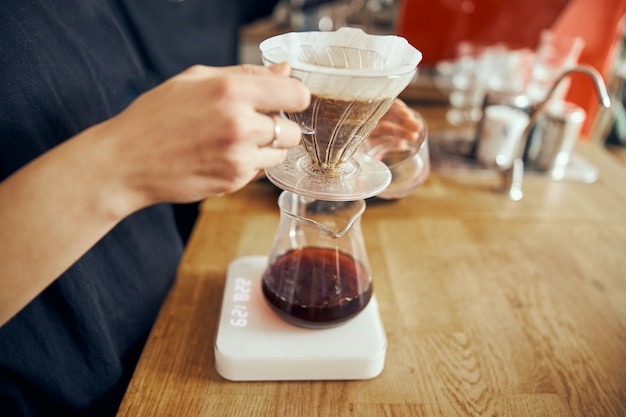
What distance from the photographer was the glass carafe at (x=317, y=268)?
31.1 inches

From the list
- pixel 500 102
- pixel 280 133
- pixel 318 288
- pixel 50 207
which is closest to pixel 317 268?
pixel 318 288

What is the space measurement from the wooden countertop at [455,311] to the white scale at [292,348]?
0.07 feet

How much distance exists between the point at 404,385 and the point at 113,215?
1.66 ft

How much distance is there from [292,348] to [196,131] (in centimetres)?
39

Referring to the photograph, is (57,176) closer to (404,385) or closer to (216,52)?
(404,385)

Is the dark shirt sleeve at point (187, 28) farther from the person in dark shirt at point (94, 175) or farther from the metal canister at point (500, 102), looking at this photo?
the metal canister at point (500, 102)

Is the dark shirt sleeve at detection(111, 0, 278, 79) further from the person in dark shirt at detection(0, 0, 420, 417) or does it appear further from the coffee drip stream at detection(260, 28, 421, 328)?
the coffee drip stream at detection(260, 28, 421, 328)

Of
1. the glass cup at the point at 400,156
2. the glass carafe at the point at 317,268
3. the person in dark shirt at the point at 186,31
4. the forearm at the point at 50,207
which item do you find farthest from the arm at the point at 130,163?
the person in dark shirt at the point at 186,31

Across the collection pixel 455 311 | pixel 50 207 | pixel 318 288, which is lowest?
pixel 455 311

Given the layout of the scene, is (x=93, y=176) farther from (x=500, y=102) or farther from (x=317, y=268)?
(x=500, y=102)

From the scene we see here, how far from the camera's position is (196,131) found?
1.83 feet

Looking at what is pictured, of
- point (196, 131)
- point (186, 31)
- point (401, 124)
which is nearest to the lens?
point (196, 131)

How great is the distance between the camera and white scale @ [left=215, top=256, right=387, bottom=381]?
0.76 metres

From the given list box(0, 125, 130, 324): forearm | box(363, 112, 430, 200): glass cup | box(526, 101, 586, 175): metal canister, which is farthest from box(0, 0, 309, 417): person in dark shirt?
box(526, 101, 586, 175): metal canister
